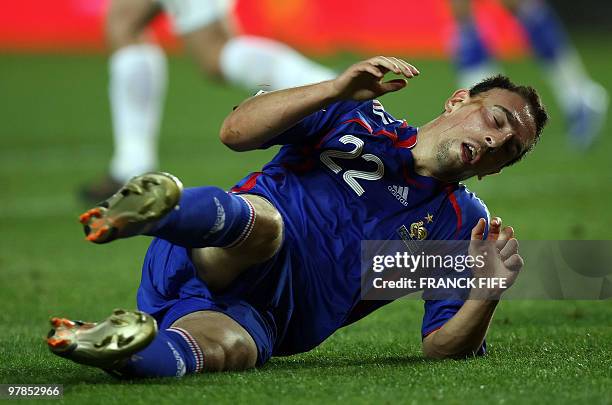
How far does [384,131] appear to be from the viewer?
3.09 m

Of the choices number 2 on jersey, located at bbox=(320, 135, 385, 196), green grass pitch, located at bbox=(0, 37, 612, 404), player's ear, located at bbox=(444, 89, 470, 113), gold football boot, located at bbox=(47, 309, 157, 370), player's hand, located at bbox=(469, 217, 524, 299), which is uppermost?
player's ear, located at bbox=(444, 89, 470, 113)

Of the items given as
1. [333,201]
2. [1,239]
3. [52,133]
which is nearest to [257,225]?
[333,201]

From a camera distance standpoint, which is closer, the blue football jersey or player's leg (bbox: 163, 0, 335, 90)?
the blue football jersey

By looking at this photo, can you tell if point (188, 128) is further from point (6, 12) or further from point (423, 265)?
point (423, 265)

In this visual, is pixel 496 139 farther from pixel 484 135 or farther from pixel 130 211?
pixel 130 211

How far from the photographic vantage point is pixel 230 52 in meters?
5.38

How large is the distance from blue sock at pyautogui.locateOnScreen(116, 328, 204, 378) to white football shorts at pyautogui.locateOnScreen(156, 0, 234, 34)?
3.03 meters

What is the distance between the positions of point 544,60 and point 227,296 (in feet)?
21.1

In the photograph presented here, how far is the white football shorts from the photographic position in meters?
5.50

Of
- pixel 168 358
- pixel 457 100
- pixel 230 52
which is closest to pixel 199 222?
pixel 168 358

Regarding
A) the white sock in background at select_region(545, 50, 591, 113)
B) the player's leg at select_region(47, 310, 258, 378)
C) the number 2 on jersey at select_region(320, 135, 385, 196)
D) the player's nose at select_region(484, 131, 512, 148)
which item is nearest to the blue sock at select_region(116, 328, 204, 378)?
the player's leg at select_region(47, 310, 258, 378)

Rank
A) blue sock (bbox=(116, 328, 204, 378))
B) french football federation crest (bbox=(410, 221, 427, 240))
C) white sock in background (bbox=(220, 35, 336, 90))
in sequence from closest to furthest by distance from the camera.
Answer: blue sock (bbox=(116, 328, 204, 378)), french football federation crest (bbox=(410, 221, 427, 240)), white sock in background (bbox=(220, 35, 336, 90))

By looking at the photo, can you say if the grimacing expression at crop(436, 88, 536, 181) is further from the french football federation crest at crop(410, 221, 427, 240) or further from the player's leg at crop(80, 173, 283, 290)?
the player's leg at crop(80, 173, 283, 290)

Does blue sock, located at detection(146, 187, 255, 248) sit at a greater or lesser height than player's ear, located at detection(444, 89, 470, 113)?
lesser
